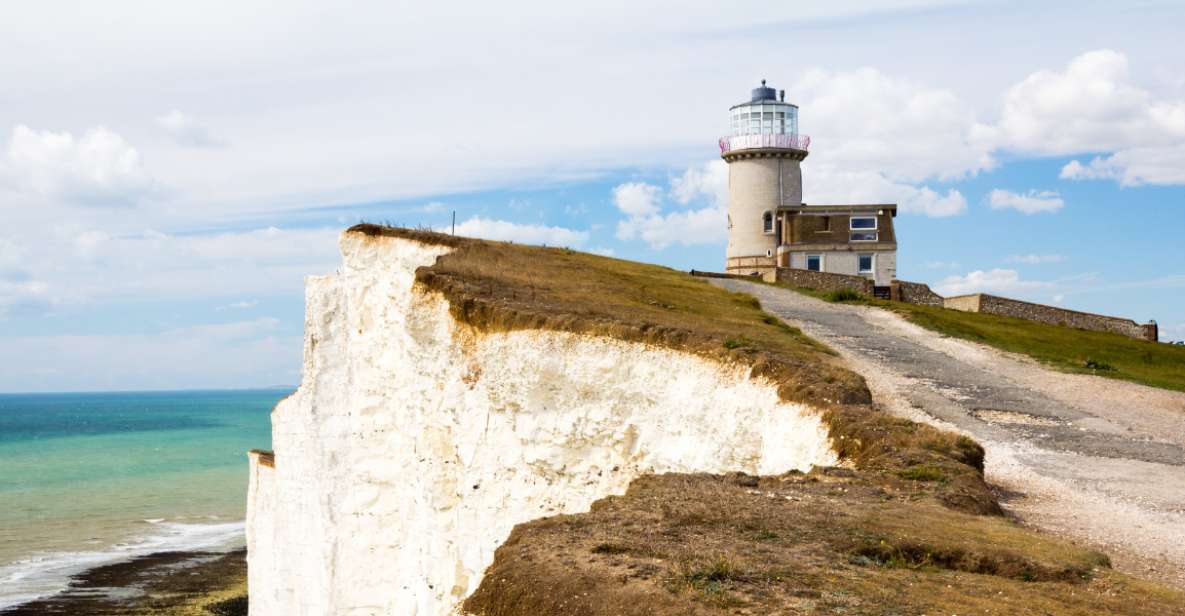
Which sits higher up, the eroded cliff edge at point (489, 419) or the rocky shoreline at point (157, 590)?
the eroded cliff edge at point (489, 419)

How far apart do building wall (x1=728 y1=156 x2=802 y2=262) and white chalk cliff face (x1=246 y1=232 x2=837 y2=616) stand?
3207cm

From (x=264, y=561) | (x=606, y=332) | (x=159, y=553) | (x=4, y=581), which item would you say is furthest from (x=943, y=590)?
(x=159, y=553)

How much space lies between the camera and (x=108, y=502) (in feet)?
204

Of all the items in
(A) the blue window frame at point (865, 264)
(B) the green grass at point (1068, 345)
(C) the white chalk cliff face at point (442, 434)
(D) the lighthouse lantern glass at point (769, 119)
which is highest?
(D) the lighthouse lantern glass at point (769, 119)

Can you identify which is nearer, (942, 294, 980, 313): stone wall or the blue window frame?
(942, 294, 980, 313): stone wall

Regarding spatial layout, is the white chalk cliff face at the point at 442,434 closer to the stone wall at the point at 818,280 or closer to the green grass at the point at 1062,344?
the green grass at the point at 1062,344

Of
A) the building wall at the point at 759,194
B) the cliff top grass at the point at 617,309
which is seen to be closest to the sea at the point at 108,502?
the cliff top grass at the point at 617,309

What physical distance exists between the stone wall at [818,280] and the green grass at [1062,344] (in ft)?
5.00

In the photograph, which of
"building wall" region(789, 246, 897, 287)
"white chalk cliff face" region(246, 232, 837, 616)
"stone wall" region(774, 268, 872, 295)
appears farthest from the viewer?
"building wall" region(789, 246, 897, 287)

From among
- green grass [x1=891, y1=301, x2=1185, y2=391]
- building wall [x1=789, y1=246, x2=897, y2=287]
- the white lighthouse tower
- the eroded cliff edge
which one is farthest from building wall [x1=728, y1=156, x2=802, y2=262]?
the eroded cliff edge

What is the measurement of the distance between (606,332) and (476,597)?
11400mm

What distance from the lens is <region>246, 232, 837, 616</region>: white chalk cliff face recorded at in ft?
59.8

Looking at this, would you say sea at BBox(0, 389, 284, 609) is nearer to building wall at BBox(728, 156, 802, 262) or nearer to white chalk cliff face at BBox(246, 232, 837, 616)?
white chalk cliff face at BBox(246, 232, 837, 616)

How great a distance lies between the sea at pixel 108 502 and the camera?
151 feet
